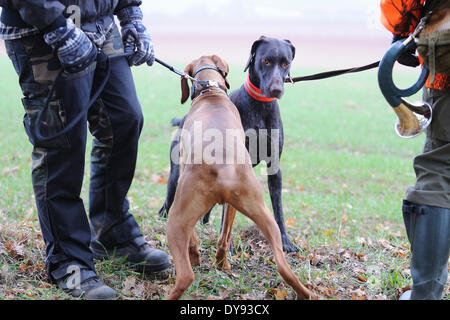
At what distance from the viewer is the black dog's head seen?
3846mm

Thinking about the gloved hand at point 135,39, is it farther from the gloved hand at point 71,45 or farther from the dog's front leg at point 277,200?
the dog's front leg at point 277,200

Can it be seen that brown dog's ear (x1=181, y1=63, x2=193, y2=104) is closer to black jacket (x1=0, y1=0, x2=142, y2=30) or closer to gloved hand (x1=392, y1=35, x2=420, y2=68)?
black jacket (x1=0, y1=0, x2=142, y2=30)

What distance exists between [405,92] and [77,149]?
1.91m

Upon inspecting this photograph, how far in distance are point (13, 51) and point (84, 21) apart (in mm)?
445

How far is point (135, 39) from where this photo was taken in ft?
10.6

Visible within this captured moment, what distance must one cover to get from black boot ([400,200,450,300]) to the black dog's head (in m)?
1.58

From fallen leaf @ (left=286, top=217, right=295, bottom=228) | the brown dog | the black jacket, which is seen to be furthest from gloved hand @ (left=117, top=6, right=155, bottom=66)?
fallen leaf @ (left=286, top=217, right=295, bottom=228)

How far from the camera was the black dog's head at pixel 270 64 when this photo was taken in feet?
12.6

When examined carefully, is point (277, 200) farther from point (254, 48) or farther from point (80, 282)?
point (80, 282)

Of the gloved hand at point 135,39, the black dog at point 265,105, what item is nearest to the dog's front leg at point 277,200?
the black dog at point 265,105

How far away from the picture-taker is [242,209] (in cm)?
269
